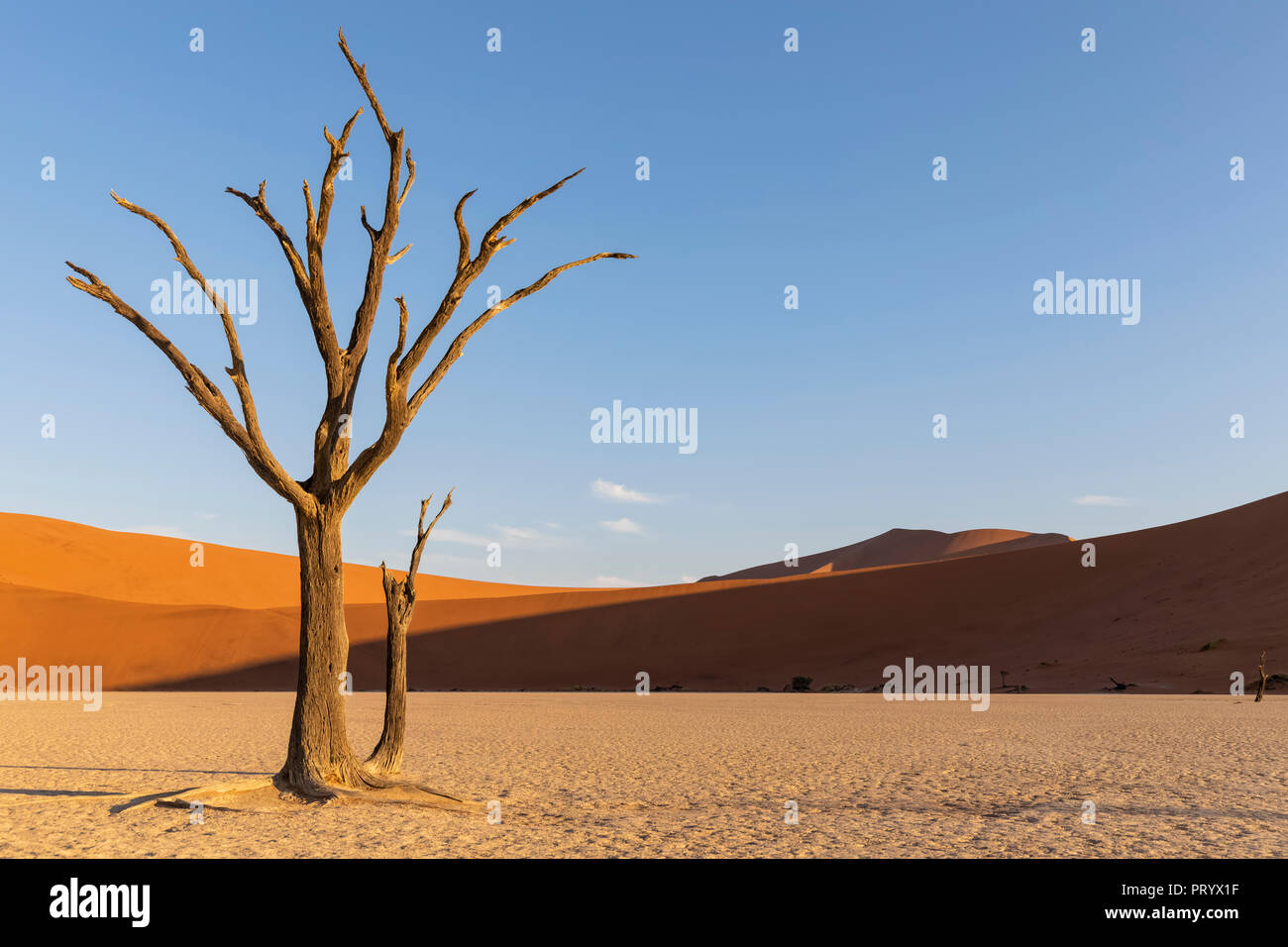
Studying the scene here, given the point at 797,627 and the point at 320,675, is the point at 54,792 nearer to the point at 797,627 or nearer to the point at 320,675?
the point at 320,675

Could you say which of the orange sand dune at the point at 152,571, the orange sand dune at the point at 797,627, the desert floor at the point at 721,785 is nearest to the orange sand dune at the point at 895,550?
the orange sand dune at the point at 152,571

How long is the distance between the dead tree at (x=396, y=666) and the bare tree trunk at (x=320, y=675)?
87 cm

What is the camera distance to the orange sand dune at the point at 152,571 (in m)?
82.4

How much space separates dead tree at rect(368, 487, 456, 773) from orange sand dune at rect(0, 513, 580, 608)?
72.0 meters

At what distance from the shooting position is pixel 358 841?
8008 millimetres

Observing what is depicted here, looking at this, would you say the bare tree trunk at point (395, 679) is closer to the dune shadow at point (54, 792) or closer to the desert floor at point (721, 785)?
the desert floor at point (721, 785)

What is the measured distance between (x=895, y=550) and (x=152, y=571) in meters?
106

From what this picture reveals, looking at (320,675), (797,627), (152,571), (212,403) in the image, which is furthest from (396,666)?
(152,571)

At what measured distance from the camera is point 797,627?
51.7 m

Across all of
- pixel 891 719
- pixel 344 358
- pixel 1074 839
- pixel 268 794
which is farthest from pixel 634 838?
pixel 891 719

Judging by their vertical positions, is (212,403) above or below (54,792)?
above

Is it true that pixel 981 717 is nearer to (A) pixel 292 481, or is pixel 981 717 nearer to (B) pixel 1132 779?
(B) pixel 1132 779

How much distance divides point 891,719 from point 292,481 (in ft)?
51.4
